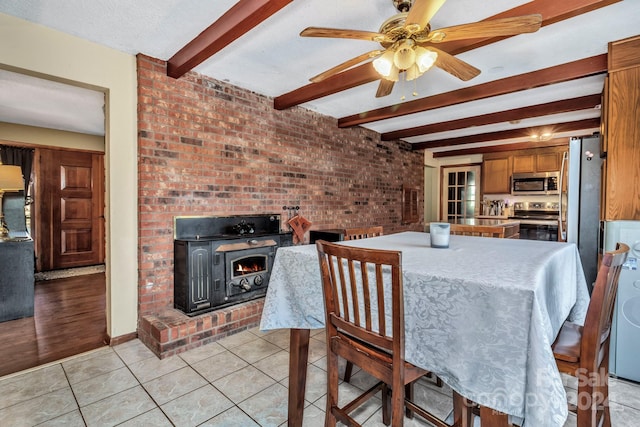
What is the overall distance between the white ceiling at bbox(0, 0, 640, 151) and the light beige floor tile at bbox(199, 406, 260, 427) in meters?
2.50

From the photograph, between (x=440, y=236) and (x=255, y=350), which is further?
(x=255, y=350)

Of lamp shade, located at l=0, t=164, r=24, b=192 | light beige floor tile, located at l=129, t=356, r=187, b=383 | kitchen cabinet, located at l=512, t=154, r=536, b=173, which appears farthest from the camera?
kitchen cabinet, located at l=512, t=154, r=536, b=173

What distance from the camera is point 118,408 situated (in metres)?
1.78

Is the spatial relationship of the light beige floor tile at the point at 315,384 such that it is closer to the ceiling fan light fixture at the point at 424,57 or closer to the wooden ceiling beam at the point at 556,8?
the ceiling fan light fixture at the point at 424,57

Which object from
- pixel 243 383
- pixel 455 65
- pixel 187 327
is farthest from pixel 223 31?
pixel 243 383

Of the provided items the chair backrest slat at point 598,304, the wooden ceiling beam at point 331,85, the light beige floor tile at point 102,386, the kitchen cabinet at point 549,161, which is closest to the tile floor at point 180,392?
Answer: the light beige floor tile at point 102,386

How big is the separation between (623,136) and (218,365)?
11.2 ft

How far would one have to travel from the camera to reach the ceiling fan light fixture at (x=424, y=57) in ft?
5.95

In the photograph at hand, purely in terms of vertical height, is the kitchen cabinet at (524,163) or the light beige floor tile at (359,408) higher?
the kitchen cabinet at (524,163)

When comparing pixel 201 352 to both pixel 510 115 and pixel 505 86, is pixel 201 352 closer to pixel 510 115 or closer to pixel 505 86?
pixel 505 86

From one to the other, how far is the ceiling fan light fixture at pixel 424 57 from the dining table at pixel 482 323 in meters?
1.17

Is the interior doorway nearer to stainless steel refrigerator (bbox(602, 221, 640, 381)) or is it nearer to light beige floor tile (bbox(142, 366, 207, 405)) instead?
stainless steel refrigerator (bbox(602, 221, 640, 381))

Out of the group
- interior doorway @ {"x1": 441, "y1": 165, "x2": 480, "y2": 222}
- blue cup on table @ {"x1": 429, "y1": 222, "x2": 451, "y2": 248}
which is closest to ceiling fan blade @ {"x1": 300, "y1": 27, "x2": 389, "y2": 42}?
blue cup on table @ {"x1": 429, "y1": 222, "x2": 451, "y2": 248}

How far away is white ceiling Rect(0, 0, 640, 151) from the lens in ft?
6.57
